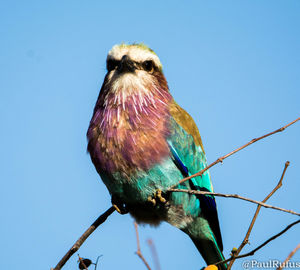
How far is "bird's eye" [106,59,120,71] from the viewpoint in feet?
15.1

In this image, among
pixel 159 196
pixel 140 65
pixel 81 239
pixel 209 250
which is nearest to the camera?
pixel 81 239

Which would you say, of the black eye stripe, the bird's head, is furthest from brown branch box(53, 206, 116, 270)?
the black eye stripe

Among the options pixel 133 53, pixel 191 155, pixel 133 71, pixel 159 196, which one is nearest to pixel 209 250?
pixel 191 155

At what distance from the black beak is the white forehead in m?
0.05

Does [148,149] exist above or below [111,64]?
below

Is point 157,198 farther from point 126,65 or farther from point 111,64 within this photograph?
point 111,64

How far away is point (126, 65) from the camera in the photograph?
441 centimetres

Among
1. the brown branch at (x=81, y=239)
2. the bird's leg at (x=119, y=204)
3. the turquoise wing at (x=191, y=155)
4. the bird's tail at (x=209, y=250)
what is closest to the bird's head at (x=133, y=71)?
the turquoise wing at (x=191, y=155)

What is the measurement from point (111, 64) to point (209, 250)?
2.15 m

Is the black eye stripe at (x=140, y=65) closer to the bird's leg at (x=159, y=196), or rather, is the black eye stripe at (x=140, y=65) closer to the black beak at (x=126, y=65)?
the black beak at (x=126, y=65)

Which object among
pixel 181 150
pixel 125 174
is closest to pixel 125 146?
pixel 125 174

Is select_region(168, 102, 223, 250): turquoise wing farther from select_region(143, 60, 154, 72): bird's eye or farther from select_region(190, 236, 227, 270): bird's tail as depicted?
select_region(143, 60, 154, 72): bird's eye

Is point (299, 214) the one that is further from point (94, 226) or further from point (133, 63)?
point (133, 63)

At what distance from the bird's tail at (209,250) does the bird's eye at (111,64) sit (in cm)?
196
